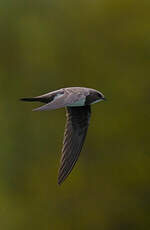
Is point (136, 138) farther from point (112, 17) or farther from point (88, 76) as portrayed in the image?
point (112, 17)

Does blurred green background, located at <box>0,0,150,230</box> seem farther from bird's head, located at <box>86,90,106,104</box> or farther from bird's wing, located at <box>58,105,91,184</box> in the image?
bird's head, located at <box>86,90,106,104</box>

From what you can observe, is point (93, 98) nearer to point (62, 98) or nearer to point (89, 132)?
point (62, 98)

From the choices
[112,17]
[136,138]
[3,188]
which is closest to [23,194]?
[3,188]

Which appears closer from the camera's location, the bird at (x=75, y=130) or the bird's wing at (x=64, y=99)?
the bird's wing at (x=64, y=99)

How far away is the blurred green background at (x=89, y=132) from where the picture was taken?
24.3 feet

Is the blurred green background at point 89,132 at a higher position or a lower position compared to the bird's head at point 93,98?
lower

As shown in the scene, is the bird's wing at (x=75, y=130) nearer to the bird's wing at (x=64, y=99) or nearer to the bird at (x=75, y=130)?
the bird at (x=75, y=130)

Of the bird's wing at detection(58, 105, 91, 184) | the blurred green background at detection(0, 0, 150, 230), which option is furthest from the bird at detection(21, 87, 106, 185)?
the blurred green background at detection(0, 0, 150, 230)

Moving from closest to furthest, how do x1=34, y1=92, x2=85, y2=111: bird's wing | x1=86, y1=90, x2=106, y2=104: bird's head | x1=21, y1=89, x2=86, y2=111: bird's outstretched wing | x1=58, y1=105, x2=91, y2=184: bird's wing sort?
x1=34, y1=92, x2=85, y2=111: bird's wing, x1=21, y1=89, x2=86, y2=111: bird's outstretched wing, x1=86, y1=90, x2=106, y2=104: bird's head, x1=58, y1=105, x2=91, y2=184: bird's wing

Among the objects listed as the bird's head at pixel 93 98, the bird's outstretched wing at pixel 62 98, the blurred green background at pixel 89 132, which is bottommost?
the blurred green background at pixel 89 132

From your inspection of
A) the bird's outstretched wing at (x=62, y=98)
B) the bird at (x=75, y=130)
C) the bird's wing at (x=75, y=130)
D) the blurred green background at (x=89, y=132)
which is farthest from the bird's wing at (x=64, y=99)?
the blurred green background at (x=89, y=132)

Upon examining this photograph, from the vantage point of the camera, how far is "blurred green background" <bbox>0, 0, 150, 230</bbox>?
7395 millimetres

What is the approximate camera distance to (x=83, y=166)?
7625mm

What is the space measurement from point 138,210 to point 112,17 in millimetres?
2486
